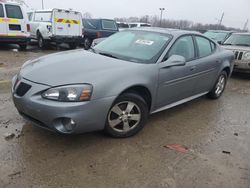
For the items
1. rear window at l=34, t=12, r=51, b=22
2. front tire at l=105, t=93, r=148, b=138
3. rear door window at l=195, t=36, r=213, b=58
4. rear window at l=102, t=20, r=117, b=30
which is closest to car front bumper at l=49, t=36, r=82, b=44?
rear window at l=34, t=12, r=51, b=22

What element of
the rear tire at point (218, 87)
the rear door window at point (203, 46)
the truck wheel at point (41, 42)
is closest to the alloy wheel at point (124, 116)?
the rear door window at point (203, 46)

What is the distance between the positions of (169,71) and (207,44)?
1.72 metres

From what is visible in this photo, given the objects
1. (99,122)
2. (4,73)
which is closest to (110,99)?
(99,122)

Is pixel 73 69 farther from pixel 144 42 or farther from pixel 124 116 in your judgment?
pixel 144 42

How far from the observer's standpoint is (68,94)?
2717 millimetres

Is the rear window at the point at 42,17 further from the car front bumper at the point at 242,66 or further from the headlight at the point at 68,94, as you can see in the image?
the headlight at the point at 68,94

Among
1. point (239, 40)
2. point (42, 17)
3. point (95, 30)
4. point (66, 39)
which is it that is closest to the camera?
point (239, 40)

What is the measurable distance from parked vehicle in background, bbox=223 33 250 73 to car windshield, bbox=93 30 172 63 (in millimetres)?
4711

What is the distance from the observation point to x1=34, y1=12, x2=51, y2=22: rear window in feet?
37.7

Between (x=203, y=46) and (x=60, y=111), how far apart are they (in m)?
3.22

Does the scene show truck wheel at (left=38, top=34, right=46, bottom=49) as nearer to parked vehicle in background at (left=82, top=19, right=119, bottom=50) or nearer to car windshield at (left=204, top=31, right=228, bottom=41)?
parked vehicle in background at (left=82, top=19, right=119, bottom=50)

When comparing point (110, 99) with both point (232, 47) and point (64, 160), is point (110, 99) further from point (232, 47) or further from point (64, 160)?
point (232, 47)

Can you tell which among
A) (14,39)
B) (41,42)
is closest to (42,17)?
(41,42)

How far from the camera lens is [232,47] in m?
7.94
